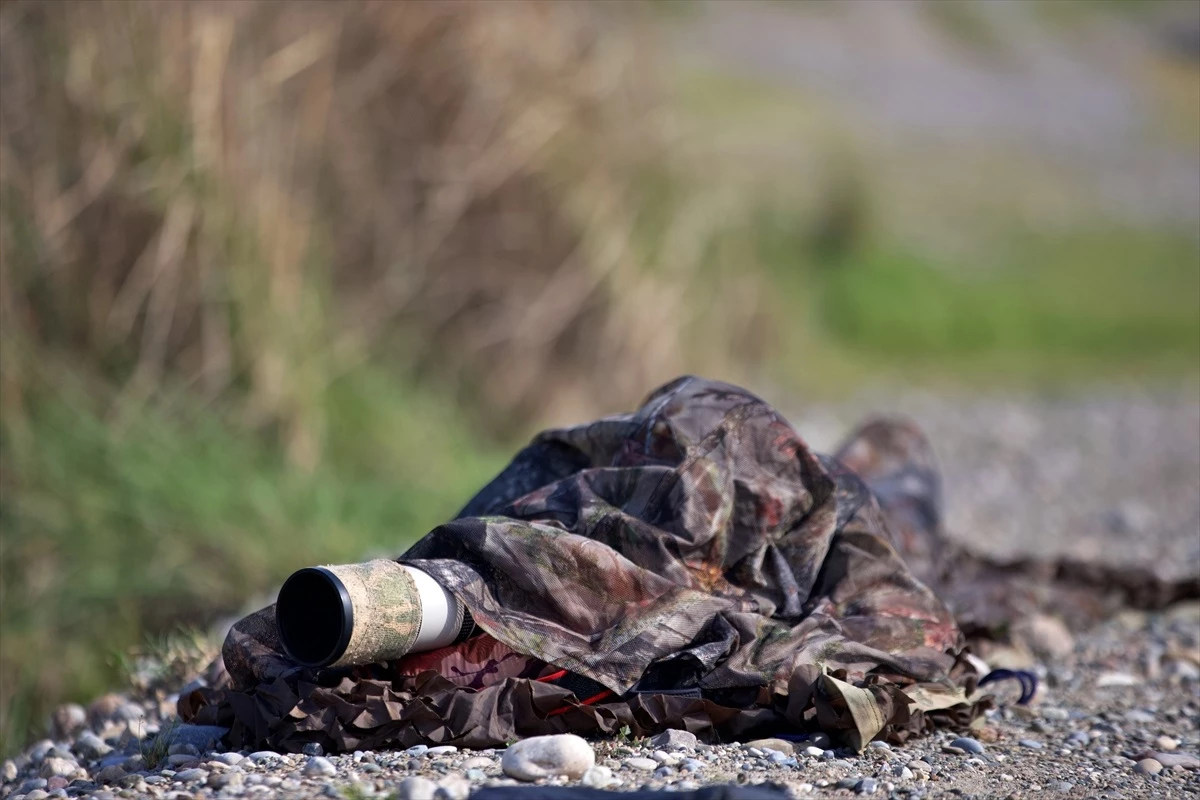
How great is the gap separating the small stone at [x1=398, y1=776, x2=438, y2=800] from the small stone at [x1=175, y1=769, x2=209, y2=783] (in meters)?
0.37

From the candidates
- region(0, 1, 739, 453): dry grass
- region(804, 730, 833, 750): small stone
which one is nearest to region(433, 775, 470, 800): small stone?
region(804, 730, 833, 750): small stone

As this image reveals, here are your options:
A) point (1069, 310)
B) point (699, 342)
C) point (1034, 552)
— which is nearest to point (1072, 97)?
point (1069, 310)

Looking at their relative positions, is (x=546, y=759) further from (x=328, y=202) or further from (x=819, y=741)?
(x=328, y=202)

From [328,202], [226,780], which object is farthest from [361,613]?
[328,202]

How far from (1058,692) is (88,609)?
372 centimetres

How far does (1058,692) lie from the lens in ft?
13.2

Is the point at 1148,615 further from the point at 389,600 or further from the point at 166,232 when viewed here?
the point at 166,232

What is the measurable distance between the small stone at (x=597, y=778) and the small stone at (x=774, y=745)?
17.8 inches

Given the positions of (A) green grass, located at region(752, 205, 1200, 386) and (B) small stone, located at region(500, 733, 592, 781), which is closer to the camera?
(B) small stone, located at region(500, 733, 592, 781)

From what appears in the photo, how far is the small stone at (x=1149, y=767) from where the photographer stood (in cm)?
309

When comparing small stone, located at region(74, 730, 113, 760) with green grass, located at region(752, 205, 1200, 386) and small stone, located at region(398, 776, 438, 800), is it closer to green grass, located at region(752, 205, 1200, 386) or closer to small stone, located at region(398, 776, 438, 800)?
small stone, located at region(398, 776, 438, 800)

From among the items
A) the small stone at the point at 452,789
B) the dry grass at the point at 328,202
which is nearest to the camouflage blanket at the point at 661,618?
the small stone at the point at 452,789

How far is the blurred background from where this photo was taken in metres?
5.71

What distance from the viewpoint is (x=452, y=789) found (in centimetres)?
258
